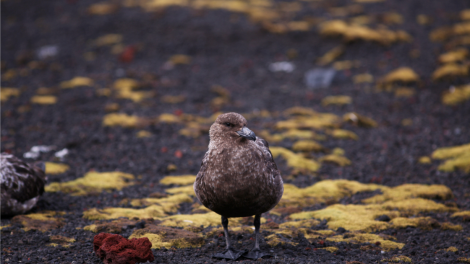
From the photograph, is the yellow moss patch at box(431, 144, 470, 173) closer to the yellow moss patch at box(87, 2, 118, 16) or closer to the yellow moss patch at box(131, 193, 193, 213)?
the yellow moss patch at box(131, 193, 193, 213)

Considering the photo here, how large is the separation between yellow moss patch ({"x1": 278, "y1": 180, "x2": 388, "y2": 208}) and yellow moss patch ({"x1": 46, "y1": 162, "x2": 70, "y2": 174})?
20.8ft

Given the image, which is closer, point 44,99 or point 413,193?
point 413,193

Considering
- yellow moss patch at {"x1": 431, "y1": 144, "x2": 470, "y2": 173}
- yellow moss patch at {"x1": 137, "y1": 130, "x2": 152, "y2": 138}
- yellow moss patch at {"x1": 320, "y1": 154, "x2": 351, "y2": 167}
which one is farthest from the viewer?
yellow moss patch at {"x1": 137, "y1": 130, "x2": 152, "y2": 138}

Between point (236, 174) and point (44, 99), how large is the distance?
13.8 m

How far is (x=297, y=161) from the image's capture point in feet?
41.0

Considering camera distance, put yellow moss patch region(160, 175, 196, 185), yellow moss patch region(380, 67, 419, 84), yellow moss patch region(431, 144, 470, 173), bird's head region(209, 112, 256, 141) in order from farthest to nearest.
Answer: yellow moss patch region(380, 67, 419, 84) → yellow moss patch region(431, 144, 470, 173) → yellow moss patch region(160, 175, 196, 185) → bird's head region(209, 112, 256, 141)

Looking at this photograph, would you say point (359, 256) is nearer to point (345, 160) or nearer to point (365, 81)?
point (345, 160)

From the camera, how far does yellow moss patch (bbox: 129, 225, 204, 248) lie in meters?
7.32

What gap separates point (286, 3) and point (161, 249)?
24366mm

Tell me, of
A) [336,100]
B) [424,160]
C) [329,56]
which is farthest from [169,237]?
[329,56]

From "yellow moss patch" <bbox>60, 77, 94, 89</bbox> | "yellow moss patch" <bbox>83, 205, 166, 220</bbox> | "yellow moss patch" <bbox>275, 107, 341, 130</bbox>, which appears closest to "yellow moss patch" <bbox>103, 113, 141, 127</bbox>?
"yellow moss patch" <bbox>60, 77, 94, 89</bbox>

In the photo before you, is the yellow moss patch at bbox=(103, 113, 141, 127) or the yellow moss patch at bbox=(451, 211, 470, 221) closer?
the yellow moss patch at bbox=(451, 211, 470, 221)

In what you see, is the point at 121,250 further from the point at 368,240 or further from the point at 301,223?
the point at 368,240

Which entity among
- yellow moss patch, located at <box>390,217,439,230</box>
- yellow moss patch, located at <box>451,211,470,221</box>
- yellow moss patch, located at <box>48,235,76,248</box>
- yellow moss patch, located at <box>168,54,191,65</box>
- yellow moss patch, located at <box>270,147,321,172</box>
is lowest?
yellow moss patch, located at <box>48,235,76,248</box>
